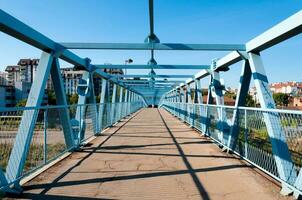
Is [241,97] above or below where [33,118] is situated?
above

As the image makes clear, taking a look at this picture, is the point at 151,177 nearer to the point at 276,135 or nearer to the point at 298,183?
the point at 276,135

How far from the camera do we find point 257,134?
6.79 metres

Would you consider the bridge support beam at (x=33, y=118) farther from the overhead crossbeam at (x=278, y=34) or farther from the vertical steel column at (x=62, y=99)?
the overhead crossbeam at (x=278, y=34)

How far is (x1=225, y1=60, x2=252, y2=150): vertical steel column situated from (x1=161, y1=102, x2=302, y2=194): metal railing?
0.02 meters

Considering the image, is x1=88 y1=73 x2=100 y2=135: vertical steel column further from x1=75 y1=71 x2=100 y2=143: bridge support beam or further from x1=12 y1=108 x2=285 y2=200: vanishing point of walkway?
x1=12 y1=108 x2=285 y2=200: vanishing point of walkway

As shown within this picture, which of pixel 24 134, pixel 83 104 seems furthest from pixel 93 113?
pixel 24 134

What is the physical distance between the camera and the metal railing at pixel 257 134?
5059 mm

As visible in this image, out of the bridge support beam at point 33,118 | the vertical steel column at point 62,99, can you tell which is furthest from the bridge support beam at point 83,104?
the bridge support beam at point 33,118

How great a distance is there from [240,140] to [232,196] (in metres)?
3.22

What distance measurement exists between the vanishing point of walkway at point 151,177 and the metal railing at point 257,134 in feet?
0.87

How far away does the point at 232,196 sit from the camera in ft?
16.2

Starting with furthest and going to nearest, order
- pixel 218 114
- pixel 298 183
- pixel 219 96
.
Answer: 1. pixel 219 96
2. pixel 218 114
3. pixel 298 183

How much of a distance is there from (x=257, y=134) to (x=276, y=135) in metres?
1.09

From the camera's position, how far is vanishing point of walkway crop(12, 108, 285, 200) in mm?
5023
